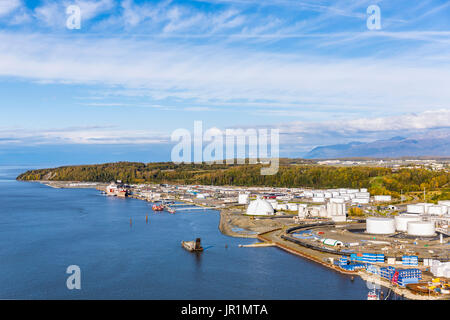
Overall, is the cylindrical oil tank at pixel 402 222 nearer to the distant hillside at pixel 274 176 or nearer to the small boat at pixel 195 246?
the small boat at pixel 195 246

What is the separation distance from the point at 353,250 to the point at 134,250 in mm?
5894

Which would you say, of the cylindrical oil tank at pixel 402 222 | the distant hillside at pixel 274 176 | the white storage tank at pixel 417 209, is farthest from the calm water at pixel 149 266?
the distant hillside at pixel 274 176

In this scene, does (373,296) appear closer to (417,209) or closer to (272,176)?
(417,209)

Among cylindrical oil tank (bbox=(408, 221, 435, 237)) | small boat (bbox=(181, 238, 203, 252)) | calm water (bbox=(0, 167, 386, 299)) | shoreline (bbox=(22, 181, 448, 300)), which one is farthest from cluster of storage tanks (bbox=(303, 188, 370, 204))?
small boat (bbox=(181, 238, 203, 252))

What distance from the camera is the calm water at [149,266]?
8328 mm

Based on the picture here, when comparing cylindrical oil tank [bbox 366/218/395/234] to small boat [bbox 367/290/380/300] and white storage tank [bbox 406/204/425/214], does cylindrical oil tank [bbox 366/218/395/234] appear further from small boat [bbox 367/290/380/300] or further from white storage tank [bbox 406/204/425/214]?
small boat [bbox 367/290/380/300]

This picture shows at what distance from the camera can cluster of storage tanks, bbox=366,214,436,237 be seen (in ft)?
43.5

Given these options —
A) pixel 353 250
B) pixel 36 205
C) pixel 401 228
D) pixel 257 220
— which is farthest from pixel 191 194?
pixel 353 250

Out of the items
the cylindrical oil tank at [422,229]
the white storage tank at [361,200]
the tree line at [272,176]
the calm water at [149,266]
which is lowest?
the calm water at [149,266]

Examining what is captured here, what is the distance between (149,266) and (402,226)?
860 cm

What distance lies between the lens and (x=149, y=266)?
10.3 metres

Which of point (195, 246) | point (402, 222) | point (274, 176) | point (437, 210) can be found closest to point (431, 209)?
point (437, 210)

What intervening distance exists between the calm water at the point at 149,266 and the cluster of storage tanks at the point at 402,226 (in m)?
3.77

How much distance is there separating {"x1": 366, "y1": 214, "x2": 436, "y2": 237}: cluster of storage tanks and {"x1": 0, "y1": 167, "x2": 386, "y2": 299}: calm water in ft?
12.4
